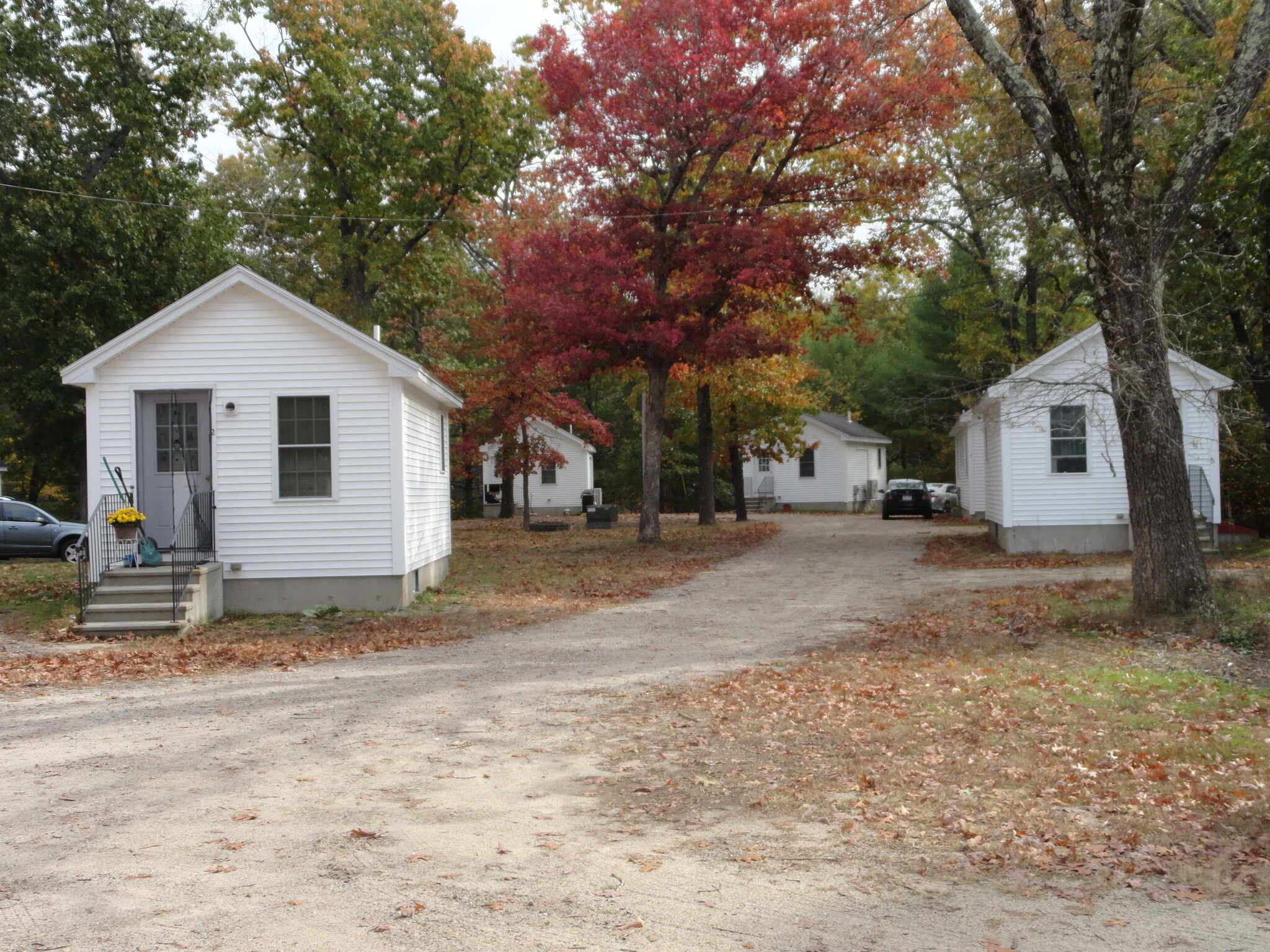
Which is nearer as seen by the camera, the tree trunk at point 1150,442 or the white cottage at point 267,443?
the tree trunk at point 1150,442

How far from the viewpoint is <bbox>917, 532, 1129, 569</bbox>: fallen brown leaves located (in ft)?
65.9

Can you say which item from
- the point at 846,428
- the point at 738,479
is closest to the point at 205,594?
the point at 738,479

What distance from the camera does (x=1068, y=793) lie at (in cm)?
608

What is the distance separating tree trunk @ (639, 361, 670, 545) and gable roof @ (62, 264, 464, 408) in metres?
11.7

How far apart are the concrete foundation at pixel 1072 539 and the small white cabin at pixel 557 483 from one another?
26.8 meters

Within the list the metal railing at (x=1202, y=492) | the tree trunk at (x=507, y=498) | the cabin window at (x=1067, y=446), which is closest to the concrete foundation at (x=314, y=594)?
the cabin window at (x=1067, y=446)

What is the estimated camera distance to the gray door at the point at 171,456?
15109 mm

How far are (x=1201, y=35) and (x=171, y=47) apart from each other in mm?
23378

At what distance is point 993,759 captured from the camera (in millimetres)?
6836

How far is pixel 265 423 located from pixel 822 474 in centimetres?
3823

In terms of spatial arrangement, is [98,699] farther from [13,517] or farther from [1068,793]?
[13,517]

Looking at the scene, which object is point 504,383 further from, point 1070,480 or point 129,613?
point 129,613

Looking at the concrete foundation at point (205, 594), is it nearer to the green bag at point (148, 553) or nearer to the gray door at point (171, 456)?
the green bag at point (148, 553)

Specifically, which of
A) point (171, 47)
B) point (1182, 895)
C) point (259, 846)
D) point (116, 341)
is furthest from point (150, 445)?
point (171, 47)
